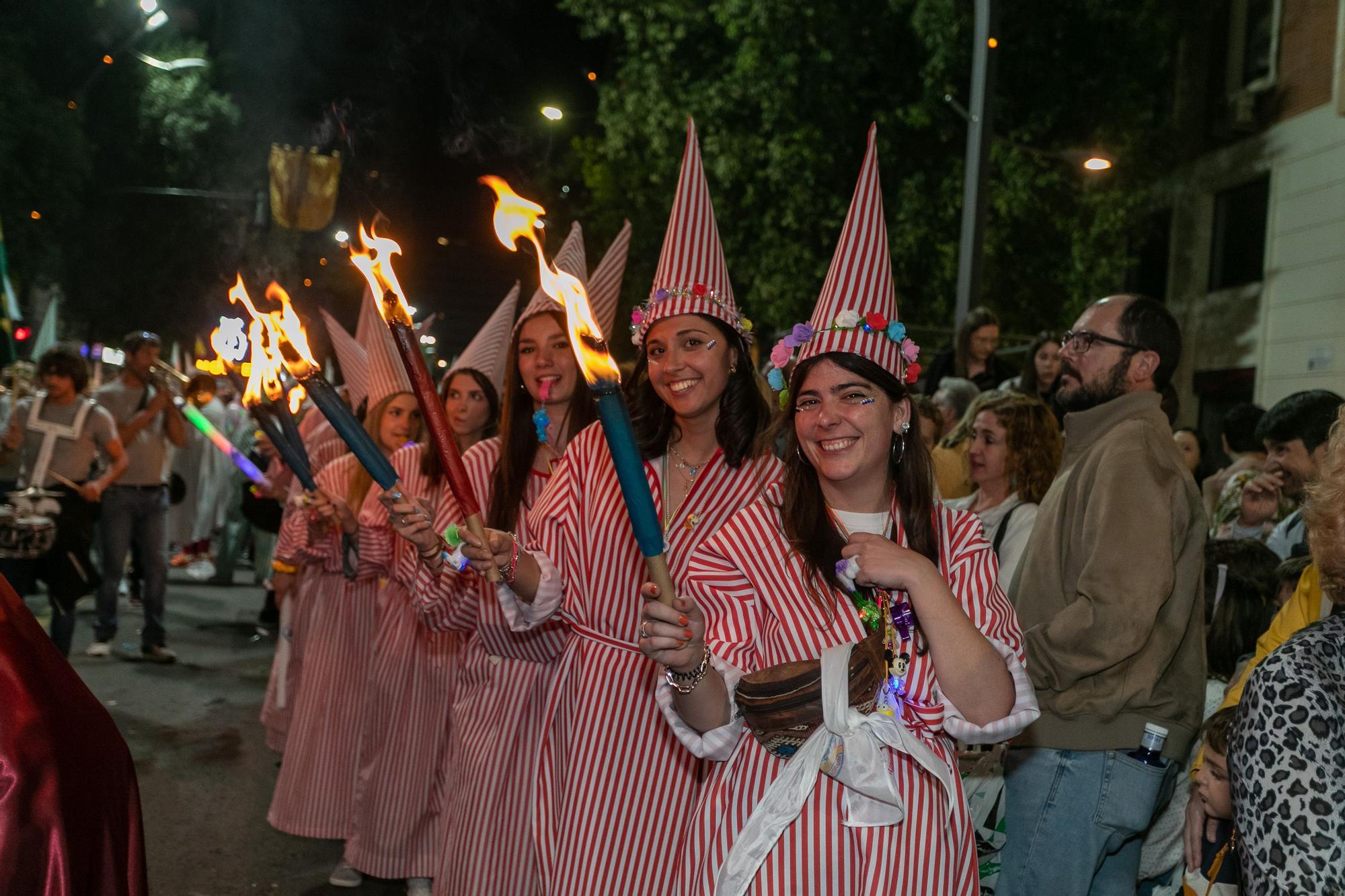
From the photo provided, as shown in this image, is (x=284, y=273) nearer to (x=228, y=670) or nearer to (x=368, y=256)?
(x=228, y=670)

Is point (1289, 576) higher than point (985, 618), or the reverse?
point (1289, 576)

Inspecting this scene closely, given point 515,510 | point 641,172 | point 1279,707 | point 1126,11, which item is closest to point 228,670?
point 515,510

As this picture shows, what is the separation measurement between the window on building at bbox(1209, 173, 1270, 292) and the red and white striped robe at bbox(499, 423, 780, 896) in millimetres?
16518

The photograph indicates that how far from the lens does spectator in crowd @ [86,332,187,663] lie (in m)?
10.8

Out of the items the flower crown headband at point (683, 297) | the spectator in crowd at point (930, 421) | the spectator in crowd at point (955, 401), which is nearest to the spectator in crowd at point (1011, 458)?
the spectator in crowd at point (930, 421)

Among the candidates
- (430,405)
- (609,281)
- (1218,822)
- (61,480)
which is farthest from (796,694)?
(61,480)

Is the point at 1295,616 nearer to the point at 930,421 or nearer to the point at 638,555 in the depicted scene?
the point at 638,555

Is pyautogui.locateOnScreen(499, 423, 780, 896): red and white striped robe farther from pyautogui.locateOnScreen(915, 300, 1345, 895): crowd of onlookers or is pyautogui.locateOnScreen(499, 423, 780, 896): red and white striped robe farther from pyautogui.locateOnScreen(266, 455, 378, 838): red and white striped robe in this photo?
pyautogui.locateOnScreen(266, 455, 378, 838): red and white striped robe

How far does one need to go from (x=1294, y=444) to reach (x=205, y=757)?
21.5 ft

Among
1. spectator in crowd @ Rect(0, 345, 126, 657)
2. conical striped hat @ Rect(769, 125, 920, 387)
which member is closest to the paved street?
spectator in crowd @ Rect(0, 345, 126, 657)

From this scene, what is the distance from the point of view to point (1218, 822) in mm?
3283

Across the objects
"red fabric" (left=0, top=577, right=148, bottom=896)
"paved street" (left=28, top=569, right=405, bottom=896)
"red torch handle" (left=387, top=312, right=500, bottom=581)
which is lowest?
"paved street" (left=28, top=569, right=405, bottom=896)

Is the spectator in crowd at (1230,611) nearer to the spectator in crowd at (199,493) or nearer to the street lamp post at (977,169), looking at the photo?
the street lamp post at (977,169)

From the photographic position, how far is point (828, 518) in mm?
2992
